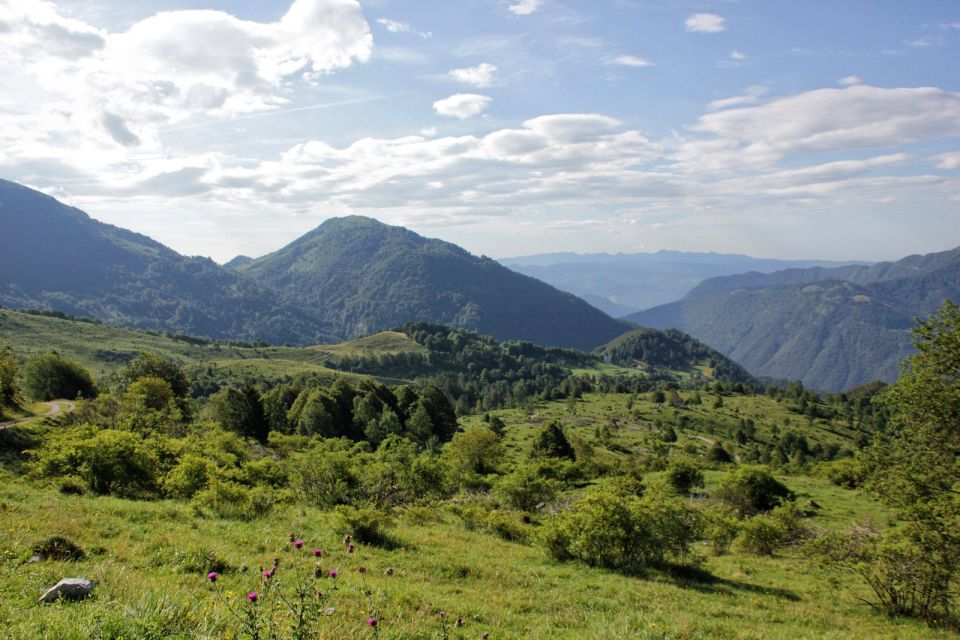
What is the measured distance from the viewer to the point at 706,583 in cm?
2059

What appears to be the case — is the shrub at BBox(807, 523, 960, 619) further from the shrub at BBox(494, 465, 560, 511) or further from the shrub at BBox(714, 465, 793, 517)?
the shrub at BBox(714, 465, 793, 517)

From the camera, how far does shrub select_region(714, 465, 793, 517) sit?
1556 inches

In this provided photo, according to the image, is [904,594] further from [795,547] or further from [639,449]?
[639,449]

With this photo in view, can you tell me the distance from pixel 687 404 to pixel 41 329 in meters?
216

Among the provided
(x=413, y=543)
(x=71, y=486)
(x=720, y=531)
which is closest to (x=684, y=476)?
(x=720, y=531)

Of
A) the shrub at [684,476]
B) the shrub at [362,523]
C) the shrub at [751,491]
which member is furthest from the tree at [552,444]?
the shrub at [362,523]

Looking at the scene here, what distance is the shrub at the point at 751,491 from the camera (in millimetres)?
39531

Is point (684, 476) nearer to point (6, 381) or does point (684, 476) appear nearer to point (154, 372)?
point (6, 381)

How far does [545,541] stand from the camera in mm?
21531

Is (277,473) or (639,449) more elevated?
(277,473)

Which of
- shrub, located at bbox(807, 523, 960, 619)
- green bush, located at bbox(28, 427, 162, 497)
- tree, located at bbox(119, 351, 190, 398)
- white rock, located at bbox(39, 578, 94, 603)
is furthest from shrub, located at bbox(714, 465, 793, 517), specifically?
tree, located at bbox(119, 351, 190, 398)

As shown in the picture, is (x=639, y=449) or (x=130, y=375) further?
(x=639, y=449)

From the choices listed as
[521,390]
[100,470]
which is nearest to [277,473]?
[100,470]

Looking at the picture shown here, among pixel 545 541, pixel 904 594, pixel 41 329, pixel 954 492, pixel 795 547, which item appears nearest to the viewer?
pixel 954 492
